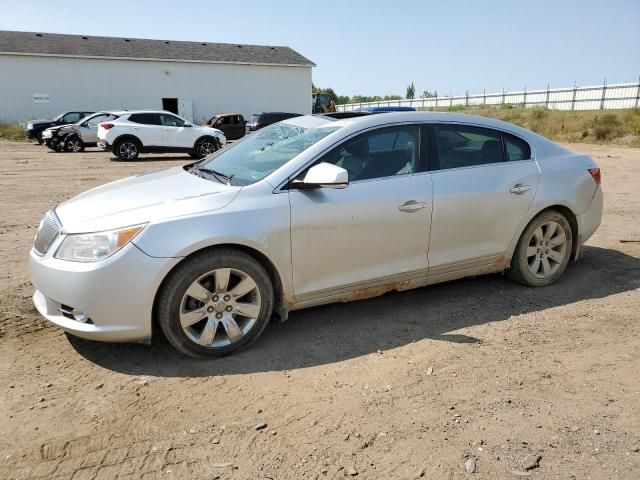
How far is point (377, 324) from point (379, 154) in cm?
134

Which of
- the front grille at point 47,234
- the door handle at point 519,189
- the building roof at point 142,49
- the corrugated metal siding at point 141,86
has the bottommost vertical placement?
the front grille at point 47,234

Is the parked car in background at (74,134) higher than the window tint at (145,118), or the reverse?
the window tint at (145,118)

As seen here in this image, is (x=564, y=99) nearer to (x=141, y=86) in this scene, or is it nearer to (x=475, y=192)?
(x=141, y=86)

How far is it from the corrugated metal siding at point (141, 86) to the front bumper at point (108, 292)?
3395 cm

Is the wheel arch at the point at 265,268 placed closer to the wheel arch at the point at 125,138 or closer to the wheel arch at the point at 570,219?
the wheel arch at the point at 570,219

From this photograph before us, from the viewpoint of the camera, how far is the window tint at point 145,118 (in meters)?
17.4

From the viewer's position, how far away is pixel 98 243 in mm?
3176

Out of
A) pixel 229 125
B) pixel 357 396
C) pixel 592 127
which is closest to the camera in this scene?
pixel 357 396

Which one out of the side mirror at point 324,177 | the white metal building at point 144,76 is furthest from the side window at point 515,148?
the white metal building at point 144,76

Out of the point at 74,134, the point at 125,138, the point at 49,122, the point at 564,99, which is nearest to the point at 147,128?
the point at 125,138

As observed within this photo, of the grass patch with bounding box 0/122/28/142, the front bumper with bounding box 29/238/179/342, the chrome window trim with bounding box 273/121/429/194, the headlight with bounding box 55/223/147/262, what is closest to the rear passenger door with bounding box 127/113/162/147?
the grass patch with bounding box 0/122/28/142

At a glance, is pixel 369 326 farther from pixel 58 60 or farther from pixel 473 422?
pixel 58 60

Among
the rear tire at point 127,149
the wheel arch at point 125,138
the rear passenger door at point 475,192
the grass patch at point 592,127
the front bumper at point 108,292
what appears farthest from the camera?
the grass patch at point 592,127

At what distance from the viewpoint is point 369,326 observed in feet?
13.2
